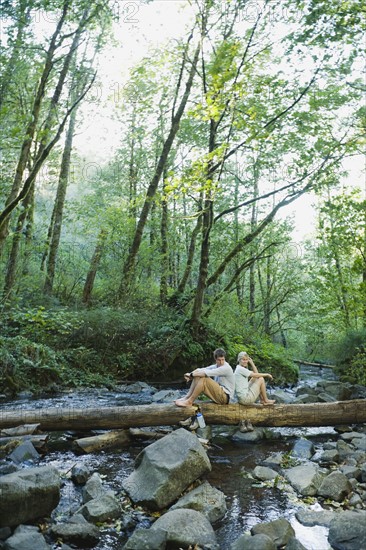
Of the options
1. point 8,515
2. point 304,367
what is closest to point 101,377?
point 8,515

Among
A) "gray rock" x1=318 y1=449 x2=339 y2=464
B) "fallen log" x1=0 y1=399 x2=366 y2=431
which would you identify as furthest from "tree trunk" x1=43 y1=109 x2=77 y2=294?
"gray rock" x1=318 y1=449 x2=339 y2=464

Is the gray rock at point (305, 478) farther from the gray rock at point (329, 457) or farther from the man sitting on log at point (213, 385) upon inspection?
the man sitting on log at point (213, 385)

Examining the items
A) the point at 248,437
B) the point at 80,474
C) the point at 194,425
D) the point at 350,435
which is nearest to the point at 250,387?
the point at 248,437

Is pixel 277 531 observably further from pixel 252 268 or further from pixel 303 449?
pixel 252 268

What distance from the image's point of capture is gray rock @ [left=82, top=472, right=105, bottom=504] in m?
5.23

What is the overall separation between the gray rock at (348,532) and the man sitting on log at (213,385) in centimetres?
369

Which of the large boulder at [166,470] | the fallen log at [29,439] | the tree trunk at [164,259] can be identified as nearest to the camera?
the large boulder at [166,470]

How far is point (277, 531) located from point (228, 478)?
1945 millimetres

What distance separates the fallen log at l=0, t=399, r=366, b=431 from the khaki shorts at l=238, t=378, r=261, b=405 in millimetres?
93

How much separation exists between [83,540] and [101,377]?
865cm

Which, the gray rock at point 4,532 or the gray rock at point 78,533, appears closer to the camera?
the gray rock at point 4,532

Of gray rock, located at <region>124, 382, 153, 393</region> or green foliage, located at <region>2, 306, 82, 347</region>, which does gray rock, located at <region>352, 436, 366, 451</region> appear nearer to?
gray rock, located at <region>124, 382, 153, 393</region>

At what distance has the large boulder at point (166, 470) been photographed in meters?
5.22

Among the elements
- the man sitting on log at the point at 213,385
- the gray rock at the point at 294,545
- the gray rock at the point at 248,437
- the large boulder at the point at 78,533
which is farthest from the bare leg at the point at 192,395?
the gray rock at the point at 294,545
